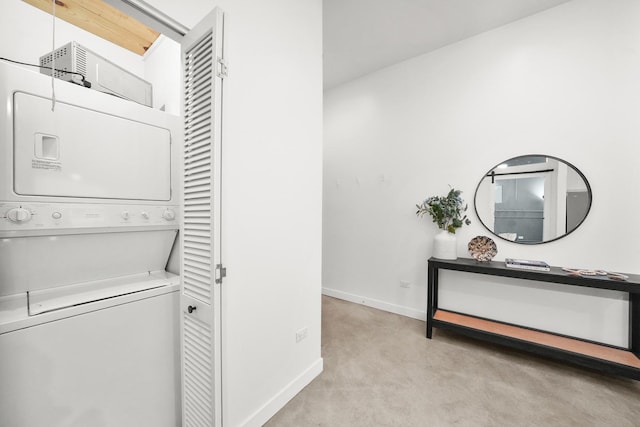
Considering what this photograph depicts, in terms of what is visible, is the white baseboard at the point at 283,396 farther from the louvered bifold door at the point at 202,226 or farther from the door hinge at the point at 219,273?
the door hinge at the point at 219,273

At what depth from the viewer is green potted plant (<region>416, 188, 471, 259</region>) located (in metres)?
2.49

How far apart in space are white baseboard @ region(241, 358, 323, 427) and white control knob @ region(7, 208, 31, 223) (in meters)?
1.41

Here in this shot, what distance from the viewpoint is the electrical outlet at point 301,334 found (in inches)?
69.2

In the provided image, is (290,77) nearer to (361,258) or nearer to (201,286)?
(201,286)

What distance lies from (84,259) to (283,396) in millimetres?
1379

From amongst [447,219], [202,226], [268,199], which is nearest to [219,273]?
[202,226]

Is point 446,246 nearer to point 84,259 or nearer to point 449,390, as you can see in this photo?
point 449,390

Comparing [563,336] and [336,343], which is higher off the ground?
[563,336]

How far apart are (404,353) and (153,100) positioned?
2954 mm

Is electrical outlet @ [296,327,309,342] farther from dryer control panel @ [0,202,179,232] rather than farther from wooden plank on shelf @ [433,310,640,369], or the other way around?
wooden plank on shelf @ [433,310,640,369]

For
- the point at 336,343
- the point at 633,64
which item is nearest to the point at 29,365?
the point at 336,343

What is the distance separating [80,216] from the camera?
44.6 inches

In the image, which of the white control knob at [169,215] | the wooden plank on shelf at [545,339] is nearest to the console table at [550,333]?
the wooden plank on shelf at [545,339]

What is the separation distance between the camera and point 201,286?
1164mm
